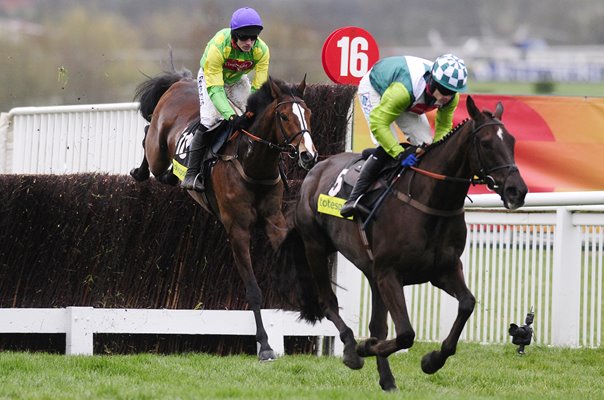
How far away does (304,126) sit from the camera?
24.8ft

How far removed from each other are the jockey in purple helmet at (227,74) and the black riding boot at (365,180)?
5.86 ft

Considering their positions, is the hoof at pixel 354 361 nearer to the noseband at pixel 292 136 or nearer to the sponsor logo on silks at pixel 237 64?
the noseband at pixel 292 136

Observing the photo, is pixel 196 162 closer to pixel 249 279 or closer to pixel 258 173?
pixel 258 173

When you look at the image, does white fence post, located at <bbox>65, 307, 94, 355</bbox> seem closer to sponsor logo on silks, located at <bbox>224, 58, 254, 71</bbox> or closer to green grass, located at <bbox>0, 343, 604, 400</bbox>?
green grass, located at <bbox>0, 343, 604, 400</bbox>

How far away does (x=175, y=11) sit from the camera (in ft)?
A: 71.5

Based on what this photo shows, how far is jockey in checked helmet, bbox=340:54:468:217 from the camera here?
6.13 m

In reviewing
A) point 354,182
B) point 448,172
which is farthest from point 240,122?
point 448,172

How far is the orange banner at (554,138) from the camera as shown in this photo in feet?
29.9

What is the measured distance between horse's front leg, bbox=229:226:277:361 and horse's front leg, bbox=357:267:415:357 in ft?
5.04

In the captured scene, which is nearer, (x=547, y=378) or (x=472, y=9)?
(x=547, y=378)

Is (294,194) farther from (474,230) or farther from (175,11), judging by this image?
(175,11)

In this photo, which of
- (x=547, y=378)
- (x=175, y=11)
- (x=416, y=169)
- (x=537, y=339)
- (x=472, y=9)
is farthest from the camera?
(x=472, y=9)

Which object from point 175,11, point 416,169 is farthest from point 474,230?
point 175,11

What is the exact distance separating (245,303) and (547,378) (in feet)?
7.75
